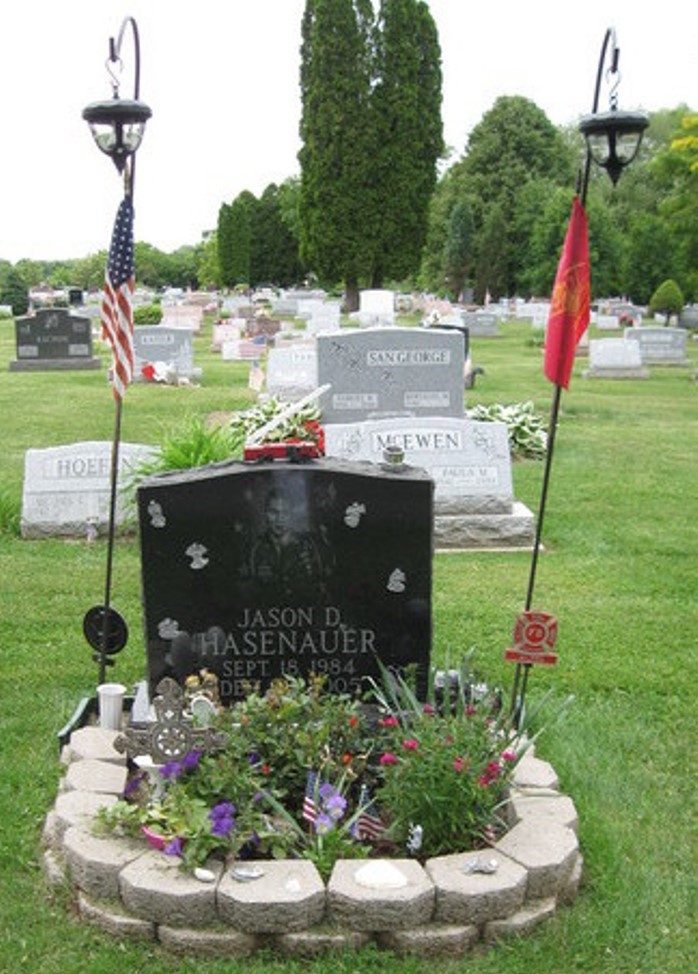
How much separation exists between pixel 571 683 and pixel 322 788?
8.07 feet

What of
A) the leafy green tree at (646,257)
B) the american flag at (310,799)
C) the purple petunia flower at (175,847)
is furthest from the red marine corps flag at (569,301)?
the leafy green tree at (646,257)

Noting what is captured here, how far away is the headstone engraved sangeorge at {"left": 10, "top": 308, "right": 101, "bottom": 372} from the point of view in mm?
25406

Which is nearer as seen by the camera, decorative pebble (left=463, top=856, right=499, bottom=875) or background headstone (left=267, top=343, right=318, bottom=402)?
decorative pebble (left=463, top=856, right=499, bottom=875)

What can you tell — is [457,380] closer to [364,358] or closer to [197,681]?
[364,358]

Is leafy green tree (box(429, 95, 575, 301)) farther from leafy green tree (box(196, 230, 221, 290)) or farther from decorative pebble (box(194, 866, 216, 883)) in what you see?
decorative pebble (box(194, 866, 216, 883))

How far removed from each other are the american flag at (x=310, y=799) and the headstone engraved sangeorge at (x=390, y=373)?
9.77 meters

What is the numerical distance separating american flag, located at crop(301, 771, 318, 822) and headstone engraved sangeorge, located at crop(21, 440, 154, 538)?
18.2 feet

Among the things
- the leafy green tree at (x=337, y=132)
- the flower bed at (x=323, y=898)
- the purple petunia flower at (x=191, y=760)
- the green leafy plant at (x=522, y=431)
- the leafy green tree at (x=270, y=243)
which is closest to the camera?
the flower bed at (x=323, y=898)

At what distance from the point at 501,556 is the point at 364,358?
5116 mm

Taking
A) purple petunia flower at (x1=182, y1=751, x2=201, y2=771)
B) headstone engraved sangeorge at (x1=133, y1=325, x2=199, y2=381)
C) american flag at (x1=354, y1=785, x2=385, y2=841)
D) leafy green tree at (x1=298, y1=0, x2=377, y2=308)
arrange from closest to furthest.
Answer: american flag at (x1=354, y1=785, x2=385, y2=841) → purple petunia flower at (x1=182, y1=751, x2=201, y2=771) → headstone engraved sangeorge at (x1=133, y1=325, x2=199, y2=381) → leafy green tree at (x1=298, y1=0, x2=377, y2=308)

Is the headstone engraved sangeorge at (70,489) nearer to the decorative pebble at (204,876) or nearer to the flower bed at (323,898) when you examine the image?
the flower bed at (323,898)

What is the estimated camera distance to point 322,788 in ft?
14.8

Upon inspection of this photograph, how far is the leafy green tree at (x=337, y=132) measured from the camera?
143 feet

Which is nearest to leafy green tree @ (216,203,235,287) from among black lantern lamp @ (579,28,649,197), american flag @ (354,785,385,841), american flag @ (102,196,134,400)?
american flag @ (102,196,134,400)
